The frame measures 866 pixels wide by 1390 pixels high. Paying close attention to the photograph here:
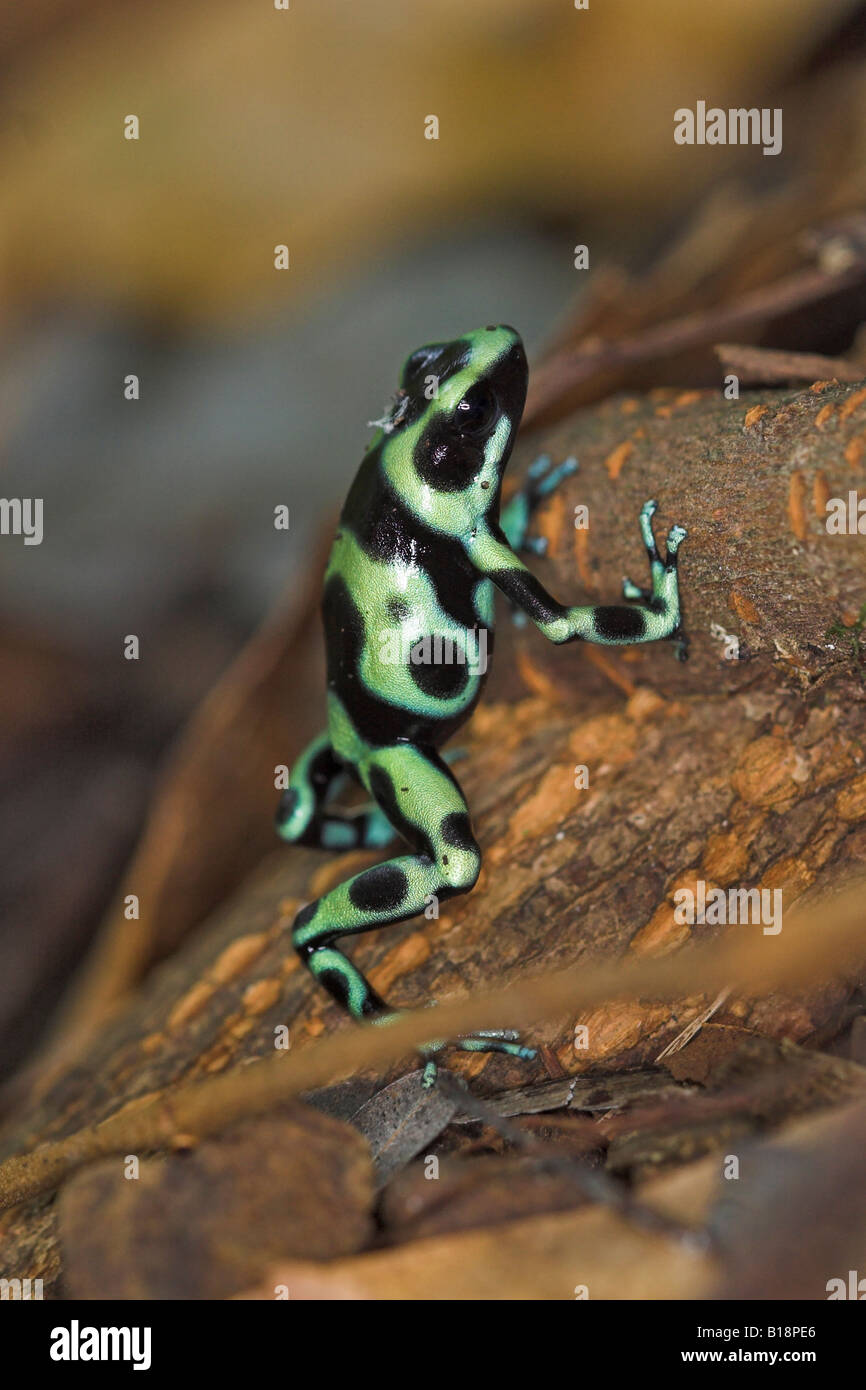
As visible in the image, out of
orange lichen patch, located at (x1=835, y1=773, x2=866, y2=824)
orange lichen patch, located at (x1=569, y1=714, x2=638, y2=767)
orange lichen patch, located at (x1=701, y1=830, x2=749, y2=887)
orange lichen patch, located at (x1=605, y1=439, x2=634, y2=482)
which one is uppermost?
orange lichen patch, located at (x1=605, y1=439, x2=634, y2=482)

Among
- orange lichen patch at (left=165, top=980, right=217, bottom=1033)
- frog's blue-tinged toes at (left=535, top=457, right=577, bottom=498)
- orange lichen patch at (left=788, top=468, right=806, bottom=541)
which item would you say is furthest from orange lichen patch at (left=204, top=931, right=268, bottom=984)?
orange lichen patch at (left=788, top=468, right=806, bottom=541)

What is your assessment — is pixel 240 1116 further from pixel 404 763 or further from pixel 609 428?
pixel 609 428

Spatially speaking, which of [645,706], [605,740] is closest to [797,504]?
[645,706]

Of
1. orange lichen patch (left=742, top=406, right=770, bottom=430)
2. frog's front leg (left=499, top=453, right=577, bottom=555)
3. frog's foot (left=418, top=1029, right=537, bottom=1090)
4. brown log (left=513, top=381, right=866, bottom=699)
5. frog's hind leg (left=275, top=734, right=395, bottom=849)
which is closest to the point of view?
brown log (left=513, top=381, right=866, bottom=699)

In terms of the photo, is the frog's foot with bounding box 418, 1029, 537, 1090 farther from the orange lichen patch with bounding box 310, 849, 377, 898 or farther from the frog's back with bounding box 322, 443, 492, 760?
the frog's back with bounding box 322, 443, 492, 760

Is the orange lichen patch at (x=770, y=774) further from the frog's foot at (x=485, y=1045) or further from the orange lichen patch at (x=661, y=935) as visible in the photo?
the frog's foot at (x=485, y=1045)

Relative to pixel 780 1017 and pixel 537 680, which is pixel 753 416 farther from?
pixel 780 1017

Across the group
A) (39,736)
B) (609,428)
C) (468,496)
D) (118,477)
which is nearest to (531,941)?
(468,496)
